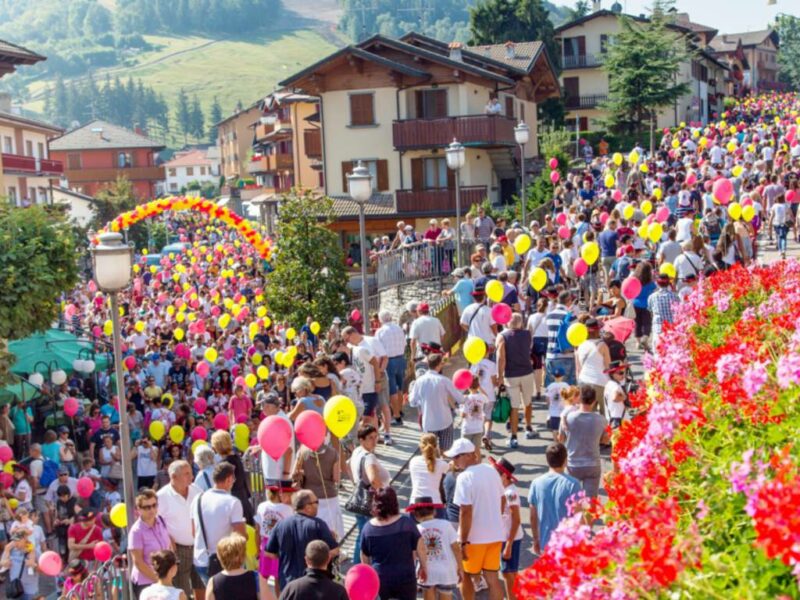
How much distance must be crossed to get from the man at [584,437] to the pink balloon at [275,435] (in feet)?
8.67

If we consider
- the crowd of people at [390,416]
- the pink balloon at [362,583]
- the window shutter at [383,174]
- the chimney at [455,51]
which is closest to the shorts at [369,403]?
the crowd of people at [390,416]

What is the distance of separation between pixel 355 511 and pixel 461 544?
3.16 ft

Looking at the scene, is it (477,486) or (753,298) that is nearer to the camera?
(477,486)

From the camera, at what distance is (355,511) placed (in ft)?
31.1

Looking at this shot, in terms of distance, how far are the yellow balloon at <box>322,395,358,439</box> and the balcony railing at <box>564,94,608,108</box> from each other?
63975 millimetres

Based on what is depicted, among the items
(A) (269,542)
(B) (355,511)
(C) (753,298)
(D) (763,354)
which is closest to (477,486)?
(B) (355,511)

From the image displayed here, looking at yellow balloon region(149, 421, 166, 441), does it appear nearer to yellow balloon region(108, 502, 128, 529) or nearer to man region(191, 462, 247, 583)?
yellow balloon region(108, 502, 128, 529)

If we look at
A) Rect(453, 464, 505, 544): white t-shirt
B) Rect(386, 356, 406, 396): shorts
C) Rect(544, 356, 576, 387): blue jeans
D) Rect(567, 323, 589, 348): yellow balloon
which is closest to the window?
Rect(386, 356, 406, 396): shorts

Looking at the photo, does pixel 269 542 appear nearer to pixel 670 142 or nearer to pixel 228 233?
pixel 670 142

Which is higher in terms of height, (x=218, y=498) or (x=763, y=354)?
(x=763, y=354)

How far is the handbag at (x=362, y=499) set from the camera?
9398mm

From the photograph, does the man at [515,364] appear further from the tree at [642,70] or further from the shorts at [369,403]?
the tree at [642,70]

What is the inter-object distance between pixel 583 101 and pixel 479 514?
2620 inches

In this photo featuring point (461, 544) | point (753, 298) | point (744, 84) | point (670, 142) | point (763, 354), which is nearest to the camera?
point (763, 354)
